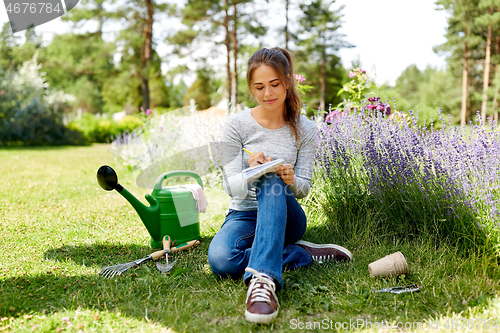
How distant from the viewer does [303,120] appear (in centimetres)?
222

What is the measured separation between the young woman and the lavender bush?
48cm

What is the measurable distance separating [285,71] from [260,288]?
1.18m

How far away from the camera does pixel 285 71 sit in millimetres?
2010

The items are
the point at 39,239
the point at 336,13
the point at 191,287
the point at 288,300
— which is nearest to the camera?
the point at 288,300

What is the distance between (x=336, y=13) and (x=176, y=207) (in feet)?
66.1

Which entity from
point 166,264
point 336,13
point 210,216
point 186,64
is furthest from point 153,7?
point 166,264

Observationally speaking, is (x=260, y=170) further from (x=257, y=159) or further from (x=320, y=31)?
(x=320, y=31)

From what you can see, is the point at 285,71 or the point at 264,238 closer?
the point at 264,238

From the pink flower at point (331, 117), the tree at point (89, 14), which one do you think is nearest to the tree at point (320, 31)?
the tree at point (89, 14)

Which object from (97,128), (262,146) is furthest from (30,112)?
(262,146)

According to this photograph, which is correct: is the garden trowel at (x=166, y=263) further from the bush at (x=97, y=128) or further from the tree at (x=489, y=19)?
the tree at (x=489, y=19)

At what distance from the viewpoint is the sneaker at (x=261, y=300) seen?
1.57 metres

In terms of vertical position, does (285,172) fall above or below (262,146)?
below

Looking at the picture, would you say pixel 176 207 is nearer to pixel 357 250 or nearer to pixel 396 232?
pixel 357 250
